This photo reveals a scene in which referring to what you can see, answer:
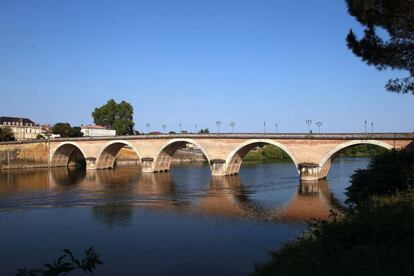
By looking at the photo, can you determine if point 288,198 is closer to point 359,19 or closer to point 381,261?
point 359,19

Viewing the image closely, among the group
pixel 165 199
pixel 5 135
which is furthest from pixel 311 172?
pixel 5 135

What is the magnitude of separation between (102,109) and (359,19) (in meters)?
68.2

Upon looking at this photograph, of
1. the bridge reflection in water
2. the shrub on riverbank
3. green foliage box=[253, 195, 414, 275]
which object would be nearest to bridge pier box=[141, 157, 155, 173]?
the bridge reflection in water

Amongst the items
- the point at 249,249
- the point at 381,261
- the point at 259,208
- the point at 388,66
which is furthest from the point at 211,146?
the point at 381,261

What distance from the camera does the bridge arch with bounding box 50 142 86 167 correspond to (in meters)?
52.1

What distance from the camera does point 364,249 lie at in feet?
19.5

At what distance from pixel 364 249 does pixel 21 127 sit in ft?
271

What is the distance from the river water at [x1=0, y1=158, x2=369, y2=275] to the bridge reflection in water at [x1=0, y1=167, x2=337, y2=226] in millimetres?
50

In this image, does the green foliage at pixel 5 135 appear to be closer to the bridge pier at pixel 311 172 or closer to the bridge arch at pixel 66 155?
the bridge arch at pixel 66 155

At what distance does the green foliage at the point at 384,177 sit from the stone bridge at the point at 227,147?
10.8m

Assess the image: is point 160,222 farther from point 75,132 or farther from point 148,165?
point 75,132

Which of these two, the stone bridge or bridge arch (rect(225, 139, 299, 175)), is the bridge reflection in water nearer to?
the stone bridge

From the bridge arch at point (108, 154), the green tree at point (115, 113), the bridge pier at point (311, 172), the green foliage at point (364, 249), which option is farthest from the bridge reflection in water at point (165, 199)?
the green tree at point (115, 113)

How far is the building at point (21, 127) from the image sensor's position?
78.8 metres
